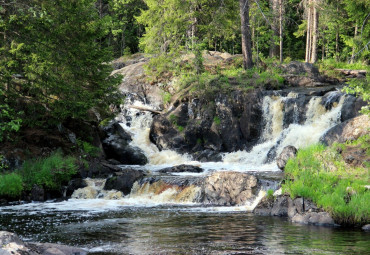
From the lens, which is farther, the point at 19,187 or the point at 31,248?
the point at 19,187

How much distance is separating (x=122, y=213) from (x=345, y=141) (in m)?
9.15

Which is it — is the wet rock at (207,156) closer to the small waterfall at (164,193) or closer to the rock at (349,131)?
the rock at (349,131)

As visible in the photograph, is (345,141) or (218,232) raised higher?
(345,141)

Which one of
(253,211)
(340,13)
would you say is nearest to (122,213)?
(253,211)

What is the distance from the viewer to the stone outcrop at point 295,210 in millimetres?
10008

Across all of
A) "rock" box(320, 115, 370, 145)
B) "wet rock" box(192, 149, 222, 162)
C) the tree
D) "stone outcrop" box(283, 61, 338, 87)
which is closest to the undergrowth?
the tree

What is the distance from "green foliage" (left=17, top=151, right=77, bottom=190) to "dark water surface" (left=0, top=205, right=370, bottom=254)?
8.94 feet

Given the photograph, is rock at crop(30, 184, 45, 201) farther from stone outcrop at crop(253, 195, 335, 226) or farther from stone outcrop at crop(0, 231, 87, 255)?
stone outcrop at crop(0, 231, 87, 255)

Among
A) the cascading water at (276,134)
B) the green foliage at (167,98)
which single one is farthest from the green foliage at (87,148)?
the green foliage at (167,98)

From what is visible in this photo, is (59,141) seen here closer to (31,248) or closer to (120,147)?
(120,147)

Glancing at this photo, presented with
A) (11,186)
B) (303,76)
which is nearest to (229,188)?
(11,186)

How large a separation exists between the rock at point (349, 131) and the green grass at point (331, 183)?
11.5 feet

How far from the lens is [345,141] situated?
16484 mm

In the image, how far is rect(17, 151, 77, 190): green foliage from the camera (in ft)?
49.7
